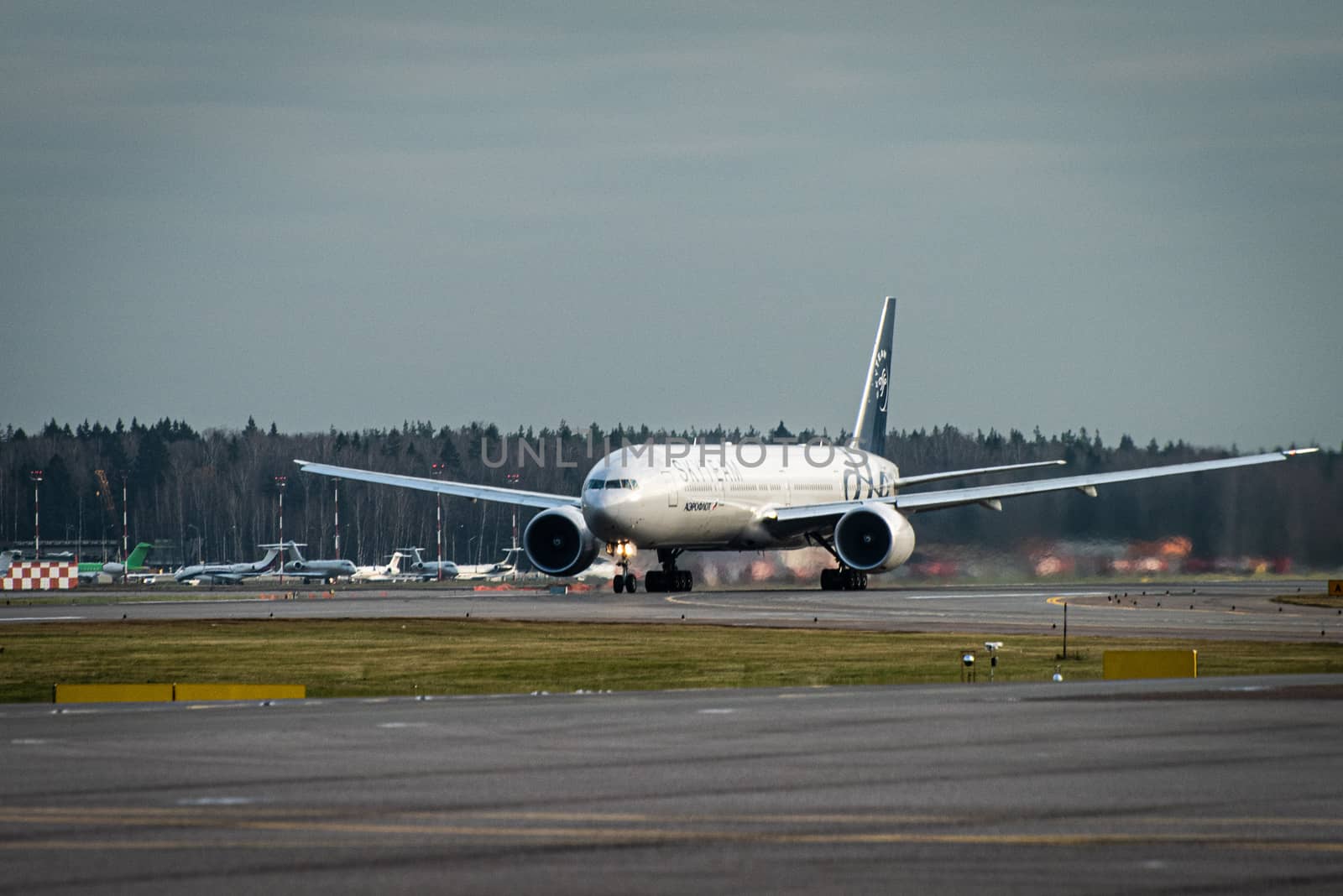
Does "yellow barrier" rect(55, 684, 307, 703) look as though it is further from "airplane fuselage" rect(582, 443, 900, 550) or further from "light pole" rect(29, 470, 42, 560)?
"light pole" rect(29, 470, 42, 560)

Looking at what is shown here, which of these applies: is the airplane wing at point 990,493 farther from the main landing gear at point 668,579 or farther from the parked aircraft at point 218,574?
the parked aircraft at point 218,574

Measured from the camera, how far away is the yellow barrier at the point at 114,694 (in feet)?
75.2

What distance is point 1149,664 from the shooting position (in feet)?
83.9

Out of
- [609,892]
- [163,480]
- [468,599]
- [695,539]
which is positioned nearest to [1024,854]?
[609,892]

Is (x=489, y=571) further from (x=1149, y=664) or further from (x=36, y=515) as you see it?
(x=1149, y=664)

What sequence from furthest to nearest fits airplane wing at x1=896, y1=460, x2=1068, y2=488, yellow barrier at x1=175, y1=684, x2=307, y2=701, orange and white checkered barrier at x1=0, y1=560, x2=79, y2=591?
orange and white checkered barrier at x1=0, y1=560, x2=79, y2=591, airplane wing at x1=896, y1=460, x2=1068, y2=488, yellow barrier at x1=175, y1=684, x2=307, y2=701

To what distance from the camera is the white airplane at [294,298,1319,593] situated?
63156 mm

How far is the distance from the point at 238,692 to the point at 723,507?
43.8 metres

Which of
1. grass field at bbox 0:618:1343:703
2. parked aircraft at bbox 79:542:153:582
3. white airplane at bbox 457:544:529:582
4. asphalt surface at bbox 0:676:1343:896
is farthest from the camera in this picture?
white airplane at bbox 457:544:529:582

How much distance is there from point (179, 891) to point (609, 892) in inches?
85.3

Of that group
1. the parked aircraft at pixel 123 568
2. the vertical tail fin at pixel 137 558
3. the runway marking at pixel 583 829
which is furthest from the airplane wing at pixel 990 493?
the vertical tail fin at pixel 137 558

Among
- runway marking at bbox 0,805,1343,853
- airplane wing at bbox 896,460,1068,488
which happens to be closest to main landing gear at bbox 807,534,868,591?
airplane wing at bbox 896,460,1068,488

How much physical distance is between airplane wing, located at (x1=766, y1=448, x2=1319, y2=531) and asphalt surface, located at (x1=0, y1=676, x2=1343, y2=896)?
1836 inches

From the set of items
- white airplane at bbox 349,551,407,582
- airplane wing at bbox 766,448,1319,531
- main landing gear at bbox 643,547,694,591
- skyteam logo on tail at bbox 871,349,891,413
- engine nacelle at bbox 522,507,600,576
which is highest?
skyteam logo on tail at bbox 871,349,891,413
